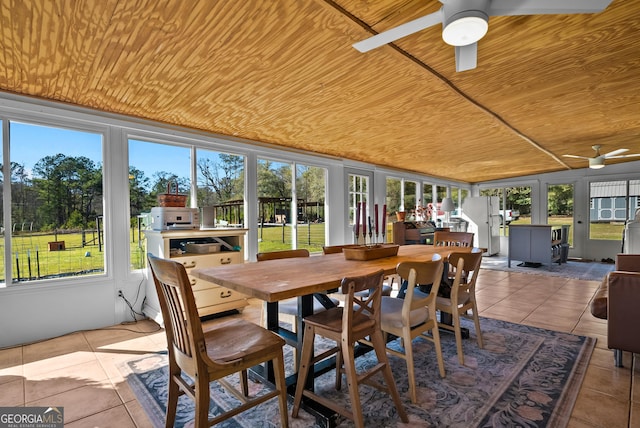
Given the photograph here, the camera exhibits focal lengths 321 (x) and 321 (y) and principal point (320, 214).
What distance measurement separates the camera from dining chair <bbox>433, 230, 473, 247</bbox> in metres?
3.76

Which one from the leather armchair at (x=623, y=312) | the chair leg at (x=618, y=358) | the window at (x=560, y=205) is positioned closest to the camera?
the leather armchair at (x=623, y=312)

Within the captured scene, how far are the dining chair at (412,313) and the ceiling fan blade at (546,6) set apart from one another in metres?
1.41

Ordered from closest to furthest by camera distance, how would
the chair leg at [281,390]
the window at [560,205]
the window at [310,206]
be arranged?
the chair leg at [281,390] < the window at [310,206] < the window at [560,205]

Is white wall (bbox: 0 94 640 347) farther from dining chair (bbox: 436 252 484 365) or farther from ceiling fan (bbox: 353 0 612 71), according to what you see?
ceiling fan (bbox: 353 0 612 71)

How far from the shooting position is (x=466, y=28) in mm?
1636

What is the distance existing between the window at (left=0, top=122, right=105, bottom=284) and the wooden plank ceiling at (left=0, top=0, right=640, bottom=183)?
0.48 meters

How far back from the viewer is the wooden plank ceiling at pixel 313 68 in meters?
1.92

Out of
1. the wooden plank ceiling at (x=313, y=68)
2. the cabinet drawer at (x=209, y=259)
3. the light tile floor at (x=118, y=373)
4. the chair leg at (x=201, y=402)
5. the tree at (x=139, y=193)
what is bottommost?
the light tile floor at (x=118, y=373)

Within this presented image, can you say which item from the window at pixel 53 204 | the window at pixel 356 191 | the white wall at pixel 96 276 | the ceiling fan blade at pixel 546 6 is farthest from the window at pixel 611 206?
the window at pixel 53 204

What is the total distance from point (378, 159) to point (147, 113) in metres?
4.36

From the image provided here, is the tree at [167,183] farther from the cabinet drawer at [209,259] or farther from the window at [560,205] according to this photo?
the window at [560,205]

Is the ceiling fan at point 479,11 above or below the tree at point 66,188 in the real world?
above

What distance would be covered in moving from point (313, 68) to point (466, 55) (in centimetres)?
114

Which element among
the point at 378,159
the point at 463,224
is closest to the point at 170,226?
the point at 378,159
